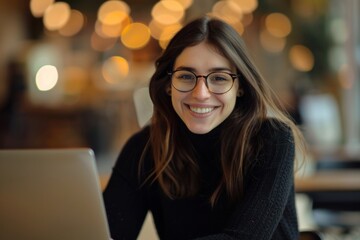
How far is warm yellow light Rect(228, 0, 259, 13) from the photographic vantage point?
22.8 ft

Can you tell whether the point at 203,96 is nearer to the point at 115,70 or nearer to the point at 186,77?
the point at 186,77

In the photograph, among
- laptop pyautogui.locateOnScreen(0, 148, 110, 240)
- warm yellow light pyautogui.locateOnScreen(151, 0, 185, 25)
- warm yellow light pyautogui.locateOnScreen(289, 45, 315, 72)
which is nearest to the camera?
laptop pyautogui.locateOnScreen(0, 148, 110, 240)

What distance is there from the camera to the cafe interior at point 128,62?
265 inches

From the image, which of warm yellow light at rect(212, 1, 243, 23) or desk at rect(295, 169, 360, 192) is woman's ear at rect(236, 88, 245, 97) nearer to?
desk at rect(295, 169, 360, 192)

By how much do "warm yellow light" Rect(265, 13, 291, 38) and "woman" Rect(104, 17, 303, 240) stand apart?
19.0 ft

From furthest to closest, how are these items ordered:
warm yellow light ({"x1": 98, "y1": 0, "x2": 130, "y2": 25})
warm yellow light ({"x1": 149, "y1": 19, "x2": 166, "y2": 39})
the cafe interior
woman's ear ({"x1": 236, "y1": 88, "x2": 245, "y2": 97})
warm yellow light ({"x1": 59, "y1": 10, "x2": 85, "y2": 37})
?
warm yellow light ({"x1": 59, "y1": 10, "x2": 85, "y2": 37}) < warm yellow light ({"x1": 149, "y1": 19, "x2": 166, "y2": 39}) < warm yellow light ({"x1": 98, "y1": 0, "x2": 130, "y2": 25}) < the cafe interior < woman's ear ({"x1": 236, "y1": 88, "x2": 245, "y2": 97})

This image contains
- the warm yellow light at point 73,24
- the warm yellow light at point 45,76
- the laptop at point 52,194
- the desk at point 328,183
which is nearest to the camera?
the laptop at point 52,194

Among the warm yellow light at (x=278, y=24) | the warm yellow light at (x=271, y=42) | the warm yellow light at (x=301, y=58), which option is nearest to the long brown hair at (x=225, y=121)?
the warm yellow light at (x=301, y=58)

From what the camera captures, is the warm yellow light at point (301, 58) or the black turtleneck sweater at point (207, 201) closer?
the black turtleneck sweater at point (207, 201)

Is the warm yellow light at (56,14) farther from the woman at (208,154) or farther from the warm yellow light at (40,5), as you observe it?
the woman at (208,154)

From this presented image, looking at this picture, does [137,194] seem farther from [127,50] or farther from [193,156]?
[127,50]

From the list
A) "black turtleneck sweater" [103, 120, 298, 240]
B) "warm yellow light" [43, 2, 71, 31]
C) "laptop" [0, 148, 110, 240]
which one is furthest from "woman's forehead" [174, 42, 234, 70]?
"warm yellow light" [43, 2, 71, 31]

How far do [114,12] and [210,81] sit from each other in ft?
20.1

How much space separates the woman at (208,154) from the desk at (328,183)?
62.7 inches
